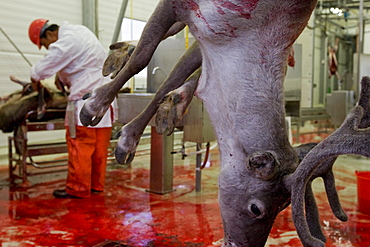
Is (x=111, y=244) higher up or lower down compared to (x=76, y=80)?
lower down

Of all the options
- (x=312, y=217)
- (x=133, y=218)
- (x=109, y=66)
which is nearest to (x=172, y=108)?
(x=109, y=66)

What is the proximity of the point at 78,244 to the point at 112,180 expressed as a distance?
2213 mm

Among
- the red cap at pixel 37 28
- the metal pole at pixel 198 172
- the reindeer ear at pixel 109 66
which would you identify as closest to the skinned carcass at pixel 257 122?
the reindeer ear at pixel 109 66

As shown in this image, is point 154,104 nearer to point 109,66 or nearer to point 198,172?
point 109,66

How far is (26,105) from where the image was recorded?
190 inches

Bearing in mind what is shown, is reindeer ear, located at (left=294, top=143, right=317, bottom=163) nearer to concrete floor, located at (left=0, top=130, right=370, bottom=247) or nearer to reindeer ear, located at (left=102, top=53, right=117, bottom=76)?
reindeer ear, located at (left=102, top=53, right=117, bottom=76)

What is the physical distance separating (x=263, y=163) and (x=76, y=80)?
11.8ft

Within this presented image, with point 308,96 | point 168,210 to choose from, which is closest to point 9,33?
point 168,210

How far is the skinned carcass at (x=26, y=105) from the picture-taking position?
481cm

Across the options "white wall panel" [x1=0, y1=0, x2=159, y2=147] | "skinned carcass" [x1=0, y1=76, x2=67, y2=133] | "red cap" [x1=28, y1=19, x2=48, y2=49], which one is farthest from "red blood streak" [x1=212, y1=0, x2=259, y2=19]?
"white wall panel" [x1=0, y1=0, x2=159, y2=147]

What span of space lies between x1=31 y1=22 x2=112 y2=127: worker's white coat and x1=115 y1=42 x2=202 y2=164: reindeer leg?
2770mm

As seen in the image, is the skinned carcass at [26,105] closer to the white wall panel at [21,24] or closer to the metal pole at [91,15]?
the white wall panel at [21,24]

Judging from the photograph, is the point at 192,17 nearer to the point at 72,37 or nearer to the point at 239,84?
the point at 239,84

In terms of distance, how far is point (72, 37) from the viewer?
4.25m
